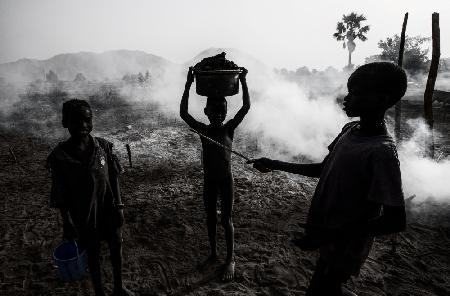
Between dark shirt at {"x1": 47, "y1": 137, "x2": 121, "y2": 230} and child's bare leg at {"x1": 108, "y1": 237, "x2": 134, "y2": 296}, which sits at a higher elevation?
dark shirt at {"x1": 47, "y1": 137, "x2": 121, "y2": 230}

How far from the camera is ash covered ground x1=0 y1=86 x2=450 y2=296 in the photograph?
3.44m

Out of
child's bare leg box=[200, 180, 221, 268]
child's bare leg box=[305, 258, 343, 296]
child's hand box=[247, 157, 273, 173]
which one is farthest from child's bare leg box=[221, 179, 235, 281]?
child's bare leg box=[305, 258, 343, 296]

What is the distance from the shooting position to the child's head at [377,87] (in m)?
1.49

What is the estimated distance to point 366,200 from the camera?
5.30ft

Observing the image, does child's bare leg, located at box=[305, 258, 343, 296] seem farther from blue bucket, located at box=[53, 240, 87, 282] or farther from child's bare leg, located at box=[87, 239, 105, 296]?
blue bucket, located at box=[53, 240, 87, 282]

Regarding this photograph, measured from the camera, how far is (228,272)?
137 inches

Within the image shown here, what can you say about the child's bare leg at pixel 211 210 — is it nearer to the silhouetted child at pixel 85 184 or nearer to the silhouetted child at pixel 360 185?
the silhouetted child at pixel 85 184

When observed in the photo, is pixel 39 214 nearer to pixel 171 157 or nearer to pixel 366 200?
pixel 171 157

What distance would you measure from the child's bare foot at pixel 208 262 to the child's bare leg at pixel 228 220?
0.76 ft

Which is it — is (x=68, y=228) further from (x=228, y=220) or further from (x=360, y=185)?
(x=360, y=185)

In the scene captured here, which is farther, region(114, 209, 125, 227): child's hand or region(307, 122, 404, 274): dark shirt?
region(114, 209, 125, 227): child's hand

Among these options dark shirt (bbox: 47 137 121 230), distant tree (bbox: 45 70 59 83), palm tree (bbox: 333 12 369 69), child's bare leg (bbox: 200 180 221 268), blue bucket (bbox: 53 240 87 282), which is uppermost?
palm tree (bbox: 333 12 369 69)

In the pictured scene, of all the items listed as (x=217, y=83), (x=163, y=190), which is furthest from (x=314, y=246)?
(x=163, y=190)

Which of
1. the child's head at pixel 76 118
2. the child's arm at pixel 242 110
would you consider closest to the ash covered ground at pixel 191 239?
the child's arm at pixel 242 110
